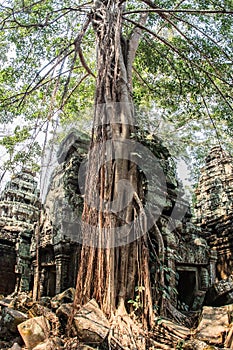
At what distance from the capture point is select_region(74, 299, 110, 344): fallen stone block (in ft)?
9.42

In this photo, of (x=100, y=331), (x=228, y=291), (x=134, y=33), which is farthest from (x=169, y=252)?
(x=134, y=33)

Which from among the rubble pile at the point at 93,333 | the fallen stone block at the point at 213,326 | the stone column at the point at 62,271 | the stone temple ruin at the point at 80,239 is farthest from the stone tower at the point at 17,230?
the fallen stone block at the point at 213,326

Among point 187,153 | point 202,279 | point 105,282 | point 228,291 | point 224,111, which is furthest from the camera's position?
point 187,153

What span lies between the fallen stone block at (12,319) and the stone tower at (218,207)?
16.3 ft

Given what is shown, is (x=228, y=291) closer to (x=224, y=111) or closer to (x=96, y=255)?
(x=96, y=255)

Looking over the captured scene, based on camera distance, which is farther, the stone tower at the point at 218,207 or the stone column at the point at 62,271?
the stone tower at the point at 218,207

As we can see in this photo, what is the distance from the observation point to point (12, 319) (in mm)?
3277

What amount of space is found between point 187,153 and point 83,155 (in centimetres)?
858

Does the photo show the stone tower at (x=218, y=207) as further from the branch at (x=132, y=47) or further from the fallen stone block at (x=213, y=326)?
the fallen stone block at (x=213, y=326)

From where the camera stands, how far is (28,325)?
10.0 feet

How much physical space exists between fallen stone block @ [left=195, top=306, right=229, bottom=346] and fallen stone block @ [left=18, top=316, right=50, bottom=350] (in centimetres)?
131

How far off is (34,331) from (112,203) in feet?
4.66

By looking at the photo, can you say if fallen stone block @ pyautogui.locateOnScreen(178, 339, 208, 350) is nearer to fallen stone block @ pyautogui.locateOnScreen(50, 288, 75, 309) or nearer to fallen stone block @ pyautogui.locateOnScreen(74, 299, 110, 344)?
fallen stone block @ pyautogui.locateOnScreen(74, 299, 110, 344)

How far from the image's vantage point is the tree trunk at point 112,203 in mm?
3320
